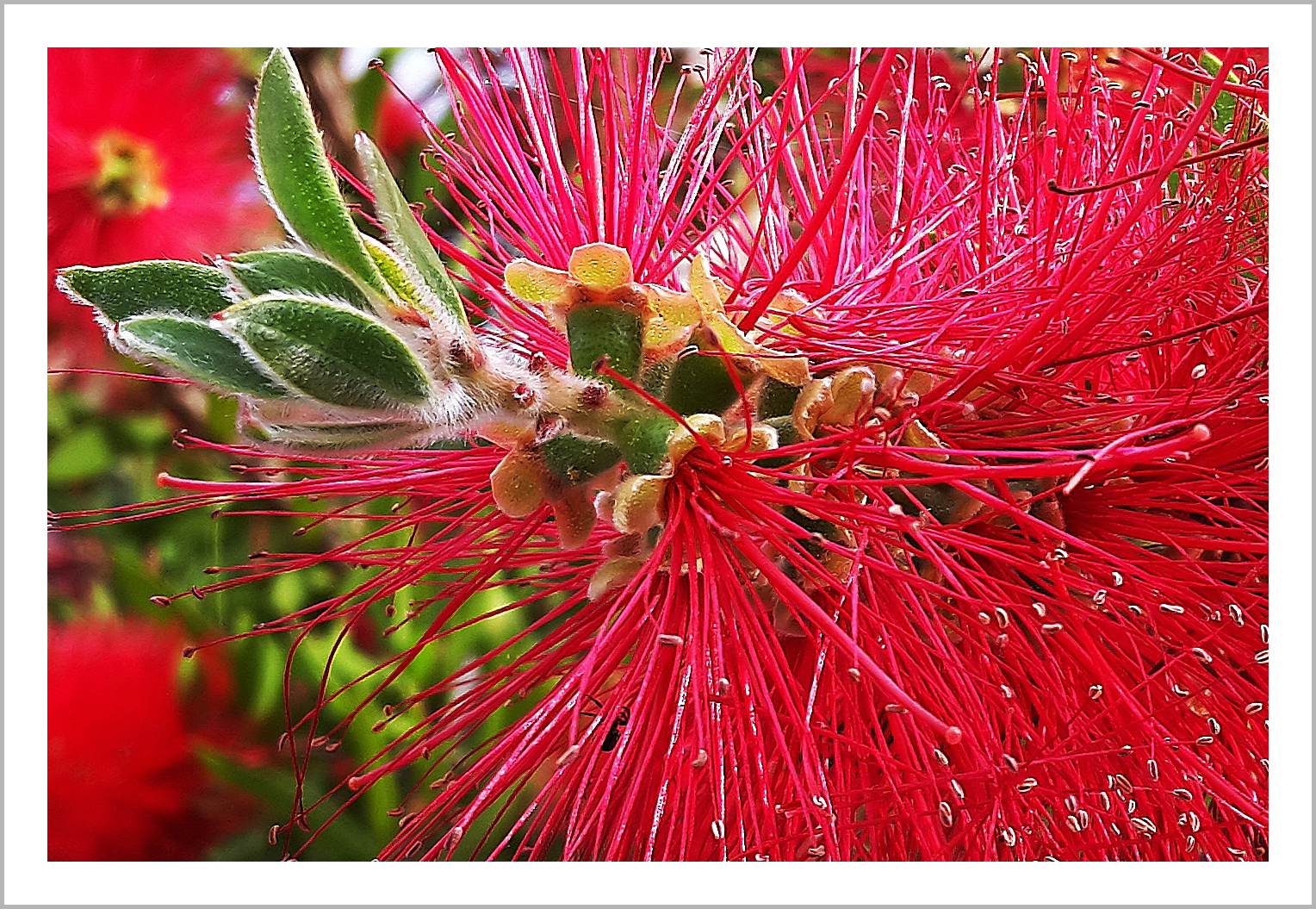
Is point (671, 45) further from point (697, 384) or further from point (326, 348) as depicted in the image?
point (326, 348)

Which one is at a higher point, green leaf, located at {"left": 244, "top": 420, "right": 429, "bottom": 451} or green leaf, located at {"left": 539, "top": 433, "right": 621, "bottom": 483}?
green leaf, located at {"left": 244, "top": 420, "right": 429, "bottom": 451}

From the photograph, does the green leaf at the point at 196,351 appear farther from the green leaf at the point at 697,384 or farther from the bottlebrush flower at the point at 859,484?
the green leaf at the point at 697,384

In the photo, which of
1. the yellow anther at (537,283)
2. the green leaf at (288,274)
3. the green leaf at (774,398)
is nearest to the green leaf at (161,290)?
the green leaf at (288,274)

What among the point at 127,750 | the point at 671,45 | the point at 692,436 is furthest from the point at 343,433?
the point at 127,750

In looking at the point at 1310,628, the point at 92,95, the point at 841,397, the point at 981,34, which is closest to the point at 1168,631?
the point at 1310,628

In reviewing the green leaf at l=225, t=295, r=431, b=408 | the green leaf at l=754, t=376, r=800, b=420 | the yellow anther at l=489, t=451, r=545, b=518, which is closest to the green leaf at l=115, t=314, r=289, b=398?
the green leaf at l=225, t=295, r=431, b=408

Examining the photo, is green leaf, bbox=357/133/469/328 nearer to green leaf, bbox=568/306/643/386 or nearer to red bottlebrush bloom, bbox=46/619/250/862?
green leaf, bbox=568/306/643/386

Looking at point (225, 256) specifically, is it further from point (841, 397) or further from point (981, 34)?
point (981, 34)
